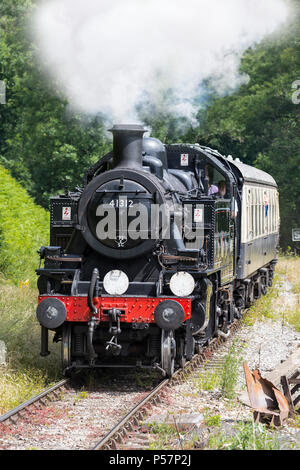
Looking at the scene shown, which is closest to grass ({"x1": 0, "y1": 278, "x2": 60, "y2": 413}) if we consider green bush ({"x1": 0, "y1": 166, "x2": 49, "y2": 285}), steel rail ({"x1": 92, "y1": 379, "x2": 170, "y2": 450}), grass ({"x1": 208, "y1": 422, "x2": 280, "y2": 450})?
steel rail ({"x1": 92, "y1": 379, "x2": 170, "y2": 450})

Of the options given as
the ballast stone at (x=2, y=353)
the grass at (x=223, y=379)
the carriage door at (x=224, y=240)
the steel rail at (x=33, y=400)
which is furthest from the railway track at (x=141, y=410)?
the ballast stone at (x=2, y=353)

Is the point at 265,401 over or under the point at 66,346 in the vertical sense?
under

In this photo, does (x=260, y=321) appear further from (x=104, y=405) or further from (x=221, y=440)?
(x=221, y=440)

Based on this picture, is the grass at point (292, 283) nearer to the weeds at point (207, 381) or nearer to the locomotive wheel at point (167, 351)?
the weeds at point (207, 381)

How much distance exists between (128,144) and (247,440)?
170 inches

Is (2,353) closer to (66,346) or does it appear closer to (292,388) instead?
(66,346)

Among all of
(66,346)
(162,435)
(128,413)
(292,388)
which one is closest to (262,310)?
(292,388)

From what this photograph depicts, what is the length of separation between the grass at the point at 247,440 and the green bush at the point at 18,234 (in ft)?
31.7

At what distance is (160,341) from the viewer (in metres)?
8.94

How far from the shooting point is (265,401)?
Answer: 24.5ft

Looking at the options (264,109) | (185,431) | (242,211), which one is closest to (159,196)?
(185,431)

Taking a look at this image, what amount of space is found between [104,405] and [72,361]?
1.24 metres

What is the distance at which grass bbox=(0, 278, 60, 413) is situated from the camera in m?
8.20

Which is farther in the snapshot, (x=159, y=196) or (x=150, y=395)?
(x=159, y=196)
